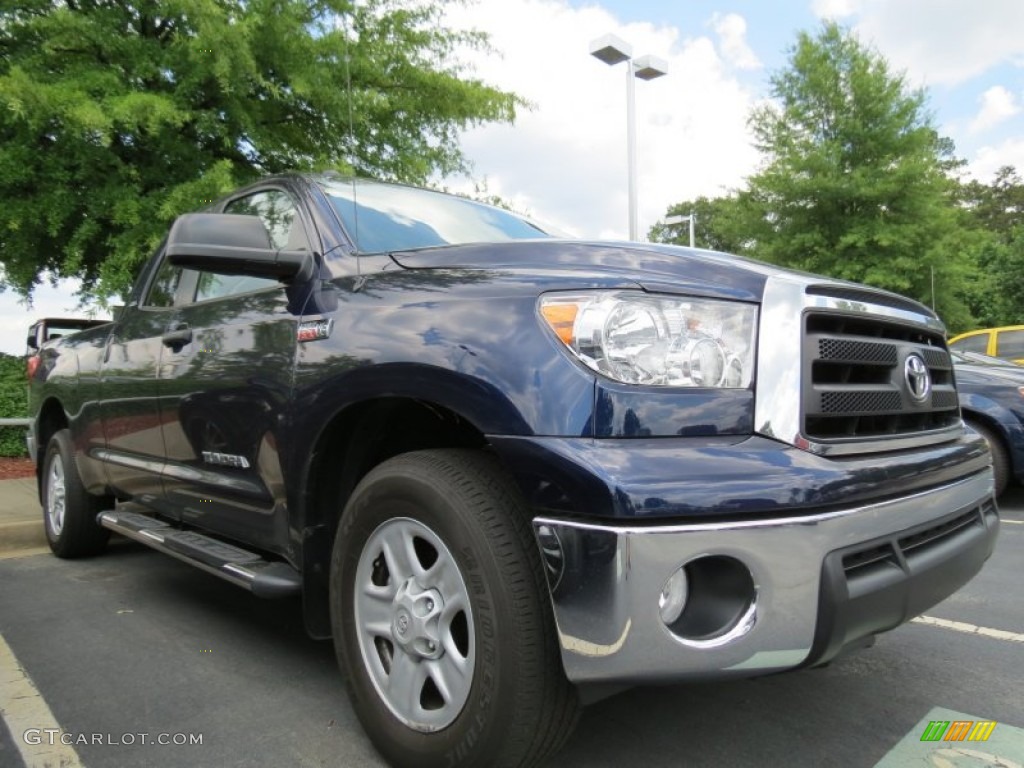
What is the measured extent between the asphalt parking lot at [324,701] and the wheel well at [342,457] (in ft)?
1.38

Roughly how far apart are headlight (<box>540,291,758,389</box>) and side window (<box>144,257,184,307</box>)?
253cm

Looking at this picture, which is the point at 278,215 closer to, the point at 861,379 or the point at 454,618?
the point at 454,618

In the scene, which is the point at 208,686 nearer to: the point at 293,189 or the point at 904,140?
the point at 293,189

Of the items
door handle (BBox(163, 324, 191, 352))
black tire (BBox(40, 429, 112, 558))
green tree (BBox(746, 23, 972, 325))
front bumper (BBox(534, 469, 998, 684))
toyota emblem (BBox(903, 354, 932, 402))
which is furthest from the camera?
green tree (BBox(746, 23, 972, 325))

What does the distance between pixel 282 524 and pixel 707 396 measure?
1.53 meters

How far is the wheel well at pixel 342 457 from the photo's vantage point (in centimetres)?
233

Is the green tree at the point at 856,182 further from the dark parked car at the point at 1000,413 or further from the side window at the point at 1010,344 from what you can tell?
the dark parked car at the point at 1000,413

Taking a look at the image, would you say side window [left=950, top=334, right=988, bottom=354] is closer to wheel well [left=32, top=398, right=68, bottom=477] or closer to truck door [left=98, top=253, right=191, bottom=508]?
truck door [left=98, top=253, right=191, bottom=508]

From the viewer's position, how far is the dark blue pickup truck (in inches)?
64.3

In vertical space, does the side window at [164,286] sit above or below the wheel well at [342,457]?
above

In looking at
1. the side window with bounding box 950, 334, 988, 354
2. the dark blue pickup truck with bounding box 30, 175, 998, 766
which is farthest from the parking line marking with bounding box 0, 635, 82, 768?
the side window with bounding box 950, 334, 988, 354

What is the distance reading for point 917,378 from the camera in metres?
2.24

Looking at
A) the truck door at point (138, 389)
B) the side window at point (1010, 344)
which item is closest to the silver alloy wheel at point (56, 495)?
the truck door at point (138, 389)

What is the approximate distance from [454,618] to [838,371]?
1180 millimetres
